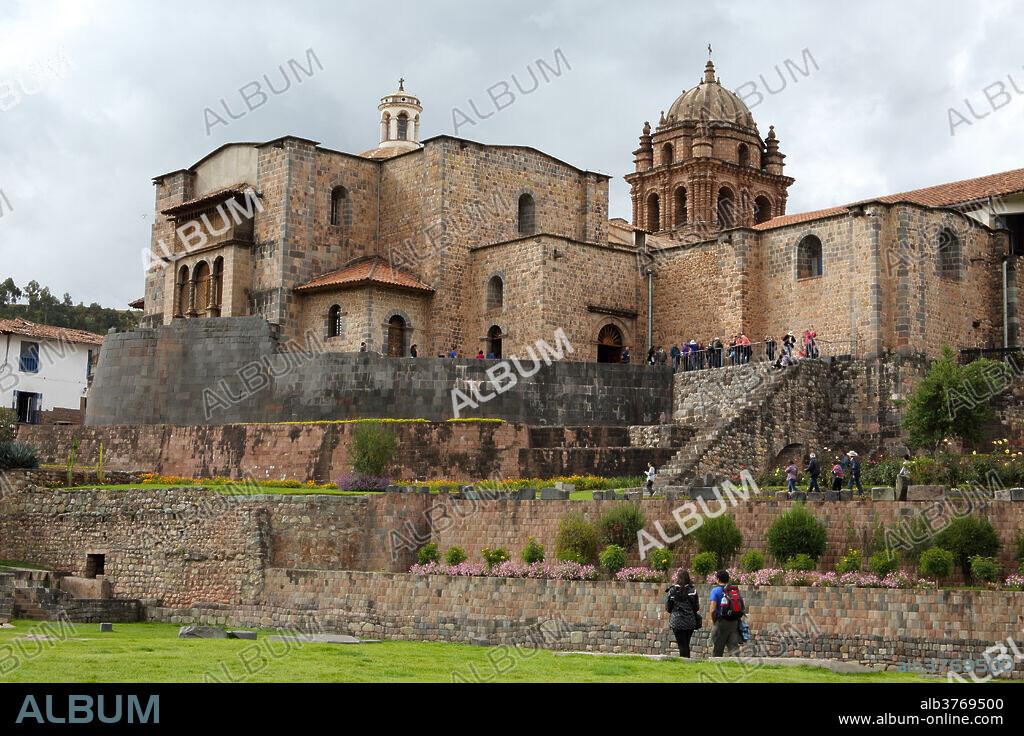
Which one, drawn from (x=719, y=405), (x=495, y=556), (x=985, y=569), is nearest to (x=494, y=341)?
(x=719, y=405)

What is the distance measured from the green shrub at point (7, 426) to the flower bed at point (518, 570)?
14.0 m

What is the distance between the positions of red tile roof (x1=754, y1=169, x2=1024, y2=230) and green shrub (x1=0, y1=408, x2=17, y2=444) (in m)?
22.4

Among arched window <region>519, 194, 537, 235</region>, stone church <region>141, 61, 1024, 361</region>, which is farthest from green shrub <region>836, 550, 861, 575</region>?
arched window <region>519, 194, 537, 235</region>

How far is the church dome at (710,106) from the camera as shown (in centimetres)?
5522

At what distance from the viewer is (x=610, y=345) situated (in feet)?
134

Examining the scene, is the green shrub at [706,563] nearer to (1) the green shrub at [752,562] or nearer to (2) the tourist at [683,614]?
(1) the green shrub at [752,562]

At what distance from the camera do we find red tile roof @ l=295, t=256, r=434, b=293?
3900 cm

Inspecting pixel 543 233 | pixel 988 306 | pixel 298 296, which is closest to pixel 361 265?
pixel 298 296

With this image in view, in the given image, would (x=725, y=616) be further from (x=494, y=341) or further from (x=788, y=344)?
(x=494, y=341)

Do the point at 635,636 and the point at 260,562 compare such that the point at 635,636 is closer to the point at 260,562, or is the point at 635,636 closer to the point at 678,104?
the point at 260,562

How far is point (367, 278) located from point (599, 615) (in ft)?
66.4

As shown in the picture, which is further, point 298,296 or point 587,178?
point 587,178
